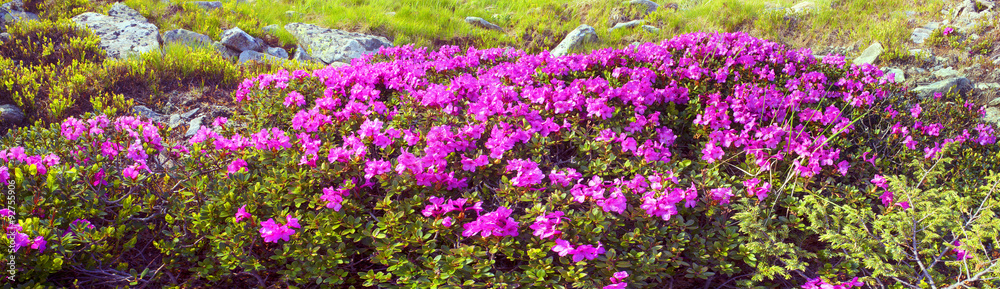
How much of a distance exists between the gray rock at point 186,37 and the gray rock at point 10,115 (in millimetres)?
2562

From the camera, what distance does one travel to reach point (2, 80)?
4.41 m

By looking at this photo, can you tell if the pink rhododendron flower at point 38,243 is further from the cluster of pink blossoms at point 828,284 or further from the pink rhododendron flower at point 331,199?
the cluster of pink blossoms at point 828,284

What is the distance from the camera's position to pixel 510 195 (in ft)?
7.73

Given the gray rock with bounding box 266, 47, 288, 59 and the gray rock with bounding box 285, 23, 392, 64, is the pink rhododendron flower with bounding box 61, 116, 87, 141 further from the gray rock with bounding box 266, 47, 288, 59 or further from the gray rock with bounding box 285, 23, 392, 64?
the gray rock with bounding box 266, 47, 288, 59

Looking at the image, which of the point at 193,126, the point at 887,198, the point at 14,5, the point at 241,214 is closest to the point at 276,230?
the point at 241,214

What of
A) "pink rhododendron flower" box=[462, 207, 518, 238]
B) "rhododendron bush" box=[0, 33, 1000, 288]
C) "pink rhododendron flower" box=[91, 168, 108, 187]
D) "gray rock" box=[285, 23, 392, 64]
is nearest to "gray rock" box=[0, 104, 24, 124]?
"rhododendron bush" box=[0, 33, 1000, 288]

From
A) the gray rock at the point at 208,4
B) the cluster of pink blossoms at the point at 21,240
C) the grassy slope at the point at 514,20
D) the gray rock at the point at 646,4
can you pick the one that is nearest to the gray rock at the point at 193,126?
the grassy slope at the point at 514,20

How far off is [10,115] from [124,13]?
413 cm

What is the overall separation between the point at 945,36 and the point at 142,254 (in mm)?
9427

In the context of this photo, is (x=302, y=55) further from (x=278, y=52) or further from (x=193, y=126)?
(x=193, y=126)

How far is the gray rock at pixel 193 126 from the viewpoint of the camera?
4.22 m

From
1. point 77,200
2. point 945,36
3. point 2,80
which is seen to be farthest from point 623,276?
point 945,36

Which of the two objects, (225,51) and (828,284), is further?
(225,51)

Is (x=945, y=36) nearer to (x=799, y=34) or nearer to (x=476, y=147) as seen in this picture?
(x=799, y=34)
